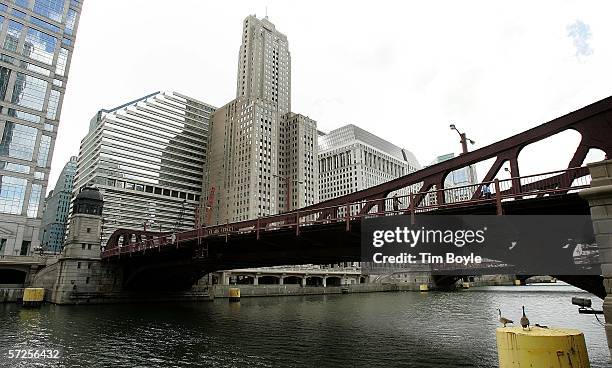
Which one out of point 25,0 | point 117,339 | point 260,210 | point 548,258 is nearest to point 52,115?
point 25,0

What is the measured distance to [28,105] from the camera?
330 feet

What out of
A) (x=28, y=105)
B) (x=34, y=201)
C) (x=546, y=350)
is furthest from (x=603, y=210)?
(x=28, y=105)

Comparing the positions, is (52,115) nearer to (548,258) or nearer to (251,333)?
(251,333)

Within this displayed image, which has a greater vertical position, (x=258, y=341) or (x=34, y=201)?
(x=34, y=201)

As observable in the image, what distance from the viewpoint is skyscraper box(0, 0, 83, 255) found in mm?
94688

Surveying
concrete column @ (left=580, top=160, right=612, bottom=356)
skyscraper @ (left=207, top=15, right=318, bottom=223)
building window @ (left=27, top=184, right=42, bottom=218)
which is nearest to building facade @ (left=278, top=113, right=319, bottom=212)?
skyscraper @ (left=207, top=15, right=318, bottom=223)

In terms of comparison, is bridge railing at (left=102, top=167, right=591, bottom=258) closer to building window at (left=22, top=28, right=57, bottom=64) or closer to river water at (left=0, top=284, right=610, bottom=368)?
river water at (left=0, top=284, right=610, bottom=368)

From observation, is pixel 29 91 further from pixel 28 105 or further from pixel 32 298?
pixel 32 298

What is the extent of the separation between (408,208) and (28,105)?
114173 mm

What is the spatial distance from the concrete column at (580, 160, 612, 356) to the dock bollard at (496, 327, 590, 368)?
383 cm

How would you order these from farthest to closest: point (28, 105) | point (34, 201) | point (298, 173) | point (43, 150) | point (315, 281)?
1. point (298, 173)
2. point (315, 281)
3. point (43, 150)
4. point (28, 105)
5. point (34, 201)

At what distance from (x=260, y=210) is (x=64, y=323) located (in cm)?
14222

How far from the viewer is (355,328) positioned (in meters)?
32.8

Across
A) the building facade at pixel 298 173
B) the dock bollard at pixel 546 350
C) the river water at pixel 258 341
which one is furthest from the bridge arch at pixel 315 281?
the dock bollard at pixel 546 350
